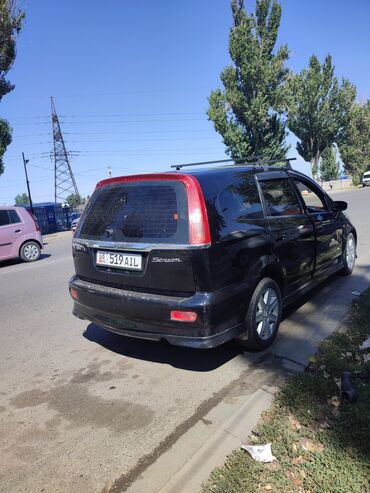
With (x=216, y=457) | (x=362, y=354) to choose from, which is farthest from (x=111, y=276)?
(x=362, y=354)

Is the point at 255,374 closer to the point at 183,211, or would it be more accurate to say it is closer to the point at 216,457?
the point at 216,457

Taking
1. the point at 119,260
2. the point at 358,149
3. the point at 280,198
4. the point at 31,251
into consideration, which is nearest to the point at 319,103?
the point at 358,149

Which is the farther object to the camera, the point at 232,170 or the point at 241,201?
the point at 232,170

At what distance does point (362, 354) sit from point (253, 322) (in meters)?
1.03

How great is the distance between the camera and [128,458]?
8.25ft

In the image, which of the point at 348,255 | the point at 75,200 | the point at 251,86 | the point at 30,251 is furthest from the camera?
the point at 75,200

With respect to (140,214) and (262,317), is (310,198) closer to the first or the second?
(262,317)

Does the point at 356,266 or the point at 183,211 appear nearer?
the point at 183,211

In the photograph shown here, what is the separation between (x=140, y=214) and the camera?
3457 mm

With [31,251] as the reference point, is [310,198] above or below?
above

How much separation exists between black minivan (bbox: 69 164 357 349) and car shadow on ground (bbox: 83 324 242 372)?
0.32m

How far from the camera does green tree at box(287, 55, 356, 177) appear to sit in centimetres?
4128

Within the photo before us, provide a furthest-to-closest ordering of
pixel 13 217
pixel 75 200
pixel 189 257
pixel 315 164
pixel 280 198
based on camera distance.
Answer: pixel 75 200 < pixel 315 164 < pixel 13 217 < pixel 280 198 < pixel 189 257

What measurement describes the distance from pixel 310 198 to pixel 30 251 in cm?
863
